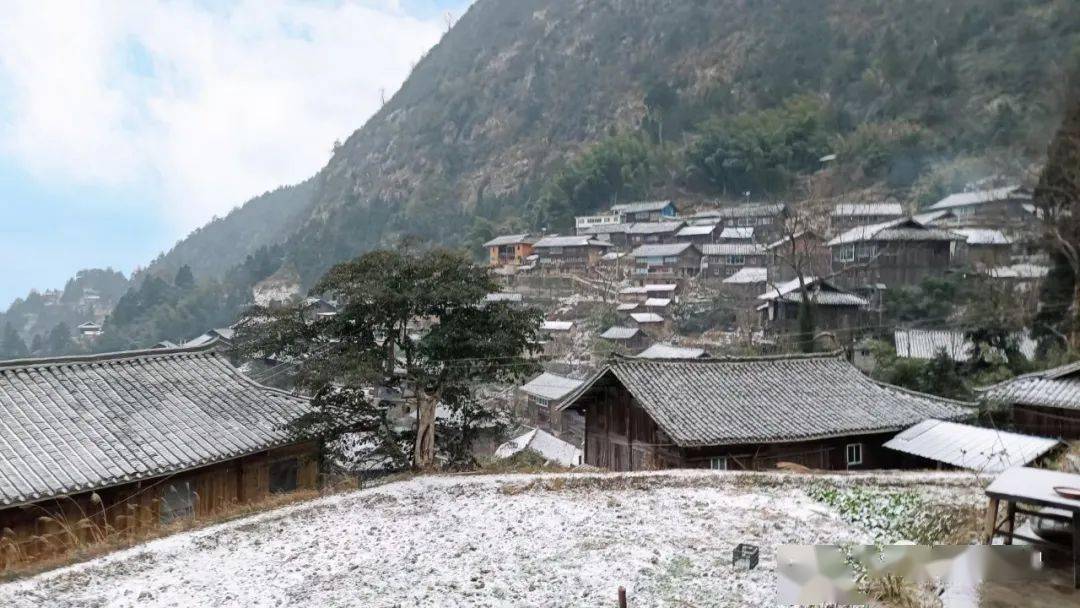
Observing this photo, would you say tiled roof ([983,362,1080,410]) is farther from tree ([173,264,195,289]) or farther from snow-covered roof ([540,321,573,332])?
tree ([173,264,195,289])

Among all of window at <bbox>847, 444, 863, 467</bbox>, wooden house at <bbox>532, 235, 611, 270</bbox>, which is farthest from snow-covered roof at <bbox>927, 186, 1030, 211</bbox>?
wooden house at <bbox>532, 235, 611, 270</bbox>

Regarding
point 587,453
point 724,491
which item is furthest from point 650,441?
point 724,491

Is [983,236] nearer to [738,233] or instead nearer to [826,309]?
[826,309]

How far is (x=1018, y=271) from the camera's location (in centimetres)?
3089

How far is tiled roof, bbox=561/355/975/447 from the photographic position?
47.3ft

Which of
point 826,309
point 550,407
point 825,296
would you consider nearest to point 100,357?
point 550,407

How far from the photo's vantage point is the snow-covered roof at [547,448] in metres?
24.7

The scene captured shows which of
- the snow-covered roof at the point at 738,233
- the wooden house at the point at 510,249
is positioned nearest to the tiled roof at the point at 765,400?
the snow-covered roof at the point at 738,233

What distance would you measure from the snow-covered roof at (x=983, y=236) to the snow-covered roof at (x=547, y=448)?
24.3 metres

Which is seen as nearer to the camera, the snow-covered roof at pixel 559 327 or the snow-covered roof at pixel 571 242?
the snow-covered roof at pixel 559 327

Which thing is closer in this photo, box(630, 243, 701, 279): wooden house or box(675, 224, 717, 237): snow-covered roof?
box(630, 243, 701, 279): wooden house

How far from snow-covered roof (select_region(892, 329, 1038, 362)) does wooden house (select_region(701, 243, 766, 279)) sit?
61.5 ft

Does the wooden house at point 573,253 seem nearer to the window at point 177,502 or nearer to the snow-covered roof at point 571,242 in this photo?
the snow-covered roof at point 571,242

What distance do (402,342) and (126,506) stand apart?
15.3 ft
